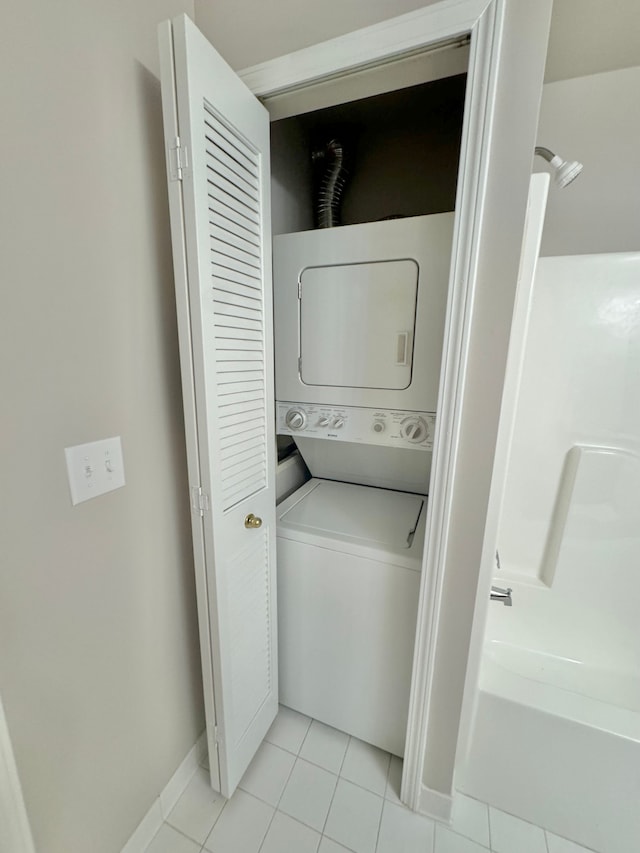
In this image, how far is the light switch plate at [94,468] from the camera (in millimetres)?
843

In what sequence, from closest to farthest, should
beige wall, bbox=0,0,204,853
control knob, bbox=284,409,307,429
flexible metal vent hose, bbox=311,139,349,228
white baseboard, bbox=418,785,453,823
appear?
beige wall, bbox=0,0,204,853
white baseboard, bbox=418,785,453,823
control knob, bbox=284,409,307,429
flexible metal vent hose, bbox=311,139,349,228

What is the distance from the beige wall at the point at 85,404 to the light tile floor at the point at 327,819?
249 mm

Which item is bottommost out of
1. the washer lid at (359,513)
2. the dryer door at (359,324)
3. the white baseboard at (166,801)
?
the white baseboard at (166,801)

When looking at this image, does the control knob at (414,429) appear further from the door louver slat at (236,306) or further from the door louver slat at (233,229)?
the door louver slat at (233,229)

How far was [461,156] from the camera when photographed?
87 cm

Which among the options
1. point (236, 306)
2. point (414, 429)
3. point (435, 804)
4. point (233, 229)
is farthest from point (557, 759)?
point (233, 229)

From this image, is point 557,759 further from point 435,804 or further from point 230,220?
point 230,220

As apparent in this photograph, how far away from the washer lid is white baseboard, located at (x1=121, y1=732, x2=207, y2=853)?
1.01 metres

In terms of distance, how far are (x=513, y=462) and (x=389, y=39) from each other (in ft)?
5.09

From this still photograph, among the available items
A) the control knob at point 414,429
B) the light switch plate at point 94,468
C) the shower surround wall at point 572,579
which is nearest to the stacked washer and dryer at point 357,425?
the control knob at point 414,429

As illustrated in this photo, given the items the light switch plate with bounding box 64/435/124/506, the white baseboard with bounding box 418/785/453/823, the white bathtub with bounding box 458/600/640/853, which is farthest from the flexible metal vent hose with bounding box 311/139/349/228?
the white baseboard with bounding box 418/785/453/823

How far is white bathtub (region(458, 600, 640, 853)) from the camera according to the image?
112 cm

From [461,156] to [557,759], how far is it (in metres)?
1.93

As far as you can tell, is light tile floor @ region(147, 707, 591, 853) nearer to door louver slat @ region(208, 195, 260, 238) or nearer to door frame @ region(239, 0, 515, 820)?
door frame @ region(239, 0, 515, 820)
